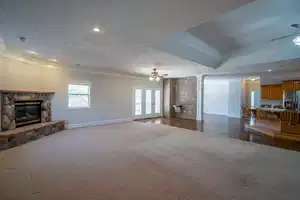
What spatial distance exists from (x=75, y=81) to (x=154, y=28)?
18.4ft

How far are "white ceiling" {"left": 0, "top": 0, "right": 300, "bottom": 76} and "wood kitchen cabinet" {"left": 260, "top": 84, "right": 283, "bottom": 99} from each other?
4274mm

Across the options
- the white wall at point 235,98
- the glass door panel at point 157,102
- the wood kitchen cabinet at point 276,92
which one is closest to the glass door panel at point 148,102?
the glass door panel at point 157,102

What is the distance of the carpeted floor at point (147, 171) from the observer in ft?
8.62

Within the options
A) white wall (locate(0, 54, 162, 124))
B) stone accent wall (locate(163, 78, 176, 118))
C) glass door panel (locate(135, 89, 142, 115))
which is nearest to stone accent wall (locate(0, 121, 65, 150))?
white wall (locate(0, 54, 162, 124))

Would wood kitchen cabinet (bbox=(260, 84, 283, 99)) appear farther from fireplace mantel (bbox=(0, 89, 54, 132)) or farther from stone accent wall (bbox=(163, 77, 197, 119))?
fireplace mantel (bbox=(0, 89, 54, 132))

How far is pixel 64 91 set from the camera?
24.6 ft

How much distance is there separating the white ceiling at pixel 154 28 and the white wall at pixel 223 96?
19.9 feet

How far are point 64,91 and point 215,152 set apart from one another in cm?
611

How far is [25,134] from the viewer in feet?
17.5

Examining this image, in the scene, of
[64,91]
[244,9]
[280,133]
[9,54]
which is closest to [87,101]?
[64,91]

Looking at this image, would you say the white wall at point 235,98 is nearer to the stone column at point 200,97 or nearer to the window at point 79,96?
the stone column at point 200,97

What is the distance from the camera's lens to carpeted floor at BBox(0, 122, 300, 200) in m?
2.63

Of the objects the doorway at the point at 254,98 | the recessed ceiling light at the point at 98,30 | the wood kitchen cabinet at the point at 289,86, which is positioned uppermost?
the recessed ceiling light at the point at 98,30

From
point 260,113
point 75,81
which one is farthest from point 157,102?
point 260,113
